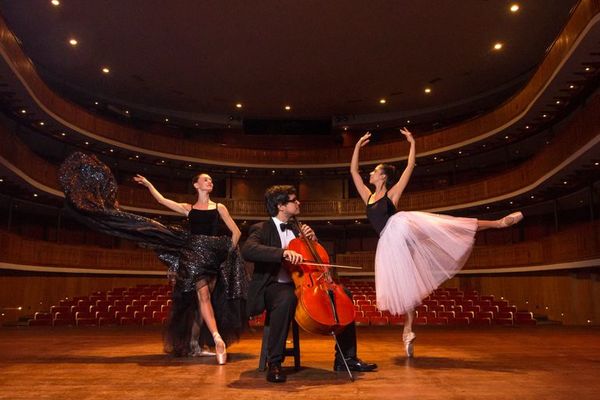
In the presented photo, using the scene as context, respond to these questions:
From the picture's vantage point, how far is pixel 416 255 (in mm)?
4125

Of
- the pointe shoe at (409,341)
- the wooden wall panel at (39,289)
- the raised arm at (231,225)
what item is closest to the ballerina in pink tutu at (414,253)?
the pointe shoe at (409,341)

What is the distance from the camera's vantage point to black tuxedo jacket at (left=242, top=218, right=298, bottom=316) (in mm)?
3418

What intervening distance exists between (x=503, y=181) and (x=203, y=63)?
12.6m

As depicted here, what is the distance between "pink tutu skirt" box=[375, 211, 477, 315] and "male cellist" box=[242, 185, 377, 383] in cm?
54

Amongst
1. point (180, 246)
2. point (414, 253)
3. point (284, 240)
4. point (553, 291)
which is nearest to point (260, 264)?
point (284, 240)

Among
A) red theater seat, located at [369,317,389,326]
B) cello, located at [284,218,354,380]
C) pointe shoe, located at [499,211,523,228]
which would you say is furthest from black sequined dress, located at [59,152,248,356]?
red theater seat, located at [369,317,389,326]

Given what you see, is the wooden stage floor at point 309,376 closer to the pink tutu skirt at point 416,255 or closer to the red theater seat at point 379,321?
the pink tutu skirt at point 416,255

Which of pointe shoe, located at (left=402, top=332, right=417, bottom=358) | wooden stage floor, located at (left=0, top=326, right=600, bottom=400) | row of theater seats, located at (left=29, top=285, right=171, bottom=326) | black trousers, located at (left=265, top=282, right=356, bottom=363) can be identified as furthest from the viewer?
row of theater seats, located at (left=29, top=285, right=171, bottom=326)

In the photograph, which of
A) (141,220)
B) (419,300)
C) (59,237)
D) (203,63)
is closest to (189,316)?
(141,220)

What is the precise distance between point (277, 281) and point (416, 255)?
54.0 inches

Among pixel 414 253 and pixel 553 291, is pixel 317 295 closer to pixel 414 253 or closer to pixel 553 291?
pixel 414 253

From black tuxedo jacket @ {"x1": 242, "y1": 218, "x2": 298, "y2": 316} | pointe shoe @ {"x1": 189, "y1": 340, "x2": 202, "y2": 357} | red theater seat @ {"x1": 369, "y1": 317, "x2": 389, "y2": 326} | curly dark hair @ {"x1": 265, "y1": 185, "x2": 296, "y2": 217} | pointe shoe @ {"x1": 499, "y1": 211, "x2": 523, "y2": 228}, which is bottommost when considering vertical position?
red theater seat @ {"x1": 369, "y1": 317, "x2": 389, "y2": 326}

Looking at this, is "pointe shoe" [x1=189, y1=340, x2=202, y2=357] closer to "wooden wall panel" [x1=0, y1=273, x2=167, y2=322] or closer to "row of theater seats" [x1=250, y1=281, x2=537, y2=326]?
"row of theater seats" [x1=250, y1=281, x2=537, y2=326]

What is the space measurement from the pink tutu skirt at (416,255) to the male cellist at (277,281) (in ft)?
1.78
